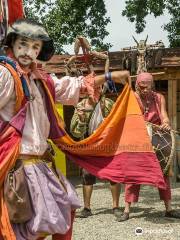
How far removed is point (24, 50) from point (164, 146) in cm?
322

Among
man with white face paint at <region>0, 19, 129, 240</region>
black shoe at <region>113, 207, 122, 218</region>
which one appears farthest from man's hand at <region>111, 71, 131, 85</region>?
black shoe at <region>113, 207, 122, 218</region>

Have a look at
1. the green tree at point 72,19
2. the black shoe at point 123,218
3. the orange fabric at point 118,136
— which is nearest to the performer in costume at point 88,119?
the black shoe at point 123,218

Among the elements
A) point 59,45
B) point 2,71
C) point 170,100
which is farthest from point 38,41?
point 59,45

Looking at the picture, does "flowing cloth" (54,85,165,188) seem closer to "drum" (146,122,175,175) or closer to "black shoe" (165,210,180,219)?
"drum" (146,122,175,175)

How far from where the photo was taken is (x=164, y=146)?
5891 mm

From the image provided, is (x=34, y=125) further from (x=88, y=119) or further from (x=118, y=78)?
(x=88, y=119)

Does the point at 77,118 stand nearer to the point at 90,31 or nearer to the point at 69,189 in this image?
the point at 69,189

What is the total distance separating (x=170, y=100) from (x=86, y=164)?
23.5ft

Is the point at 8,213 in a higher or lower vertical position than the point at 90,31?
lower

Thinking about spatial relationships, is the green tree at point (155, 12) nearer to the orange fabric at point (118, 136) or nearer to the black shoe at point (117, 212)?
the black shoe at point (117, 212)

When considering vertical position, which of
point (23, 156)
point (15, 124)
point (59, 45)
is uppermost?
point (59, 45)

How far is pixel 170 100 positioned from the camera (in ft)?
33.8

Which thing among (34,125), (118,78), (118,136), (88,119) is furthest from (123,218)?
(34,125)

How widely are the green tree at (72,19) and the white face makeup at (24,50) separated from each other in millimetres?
12376
